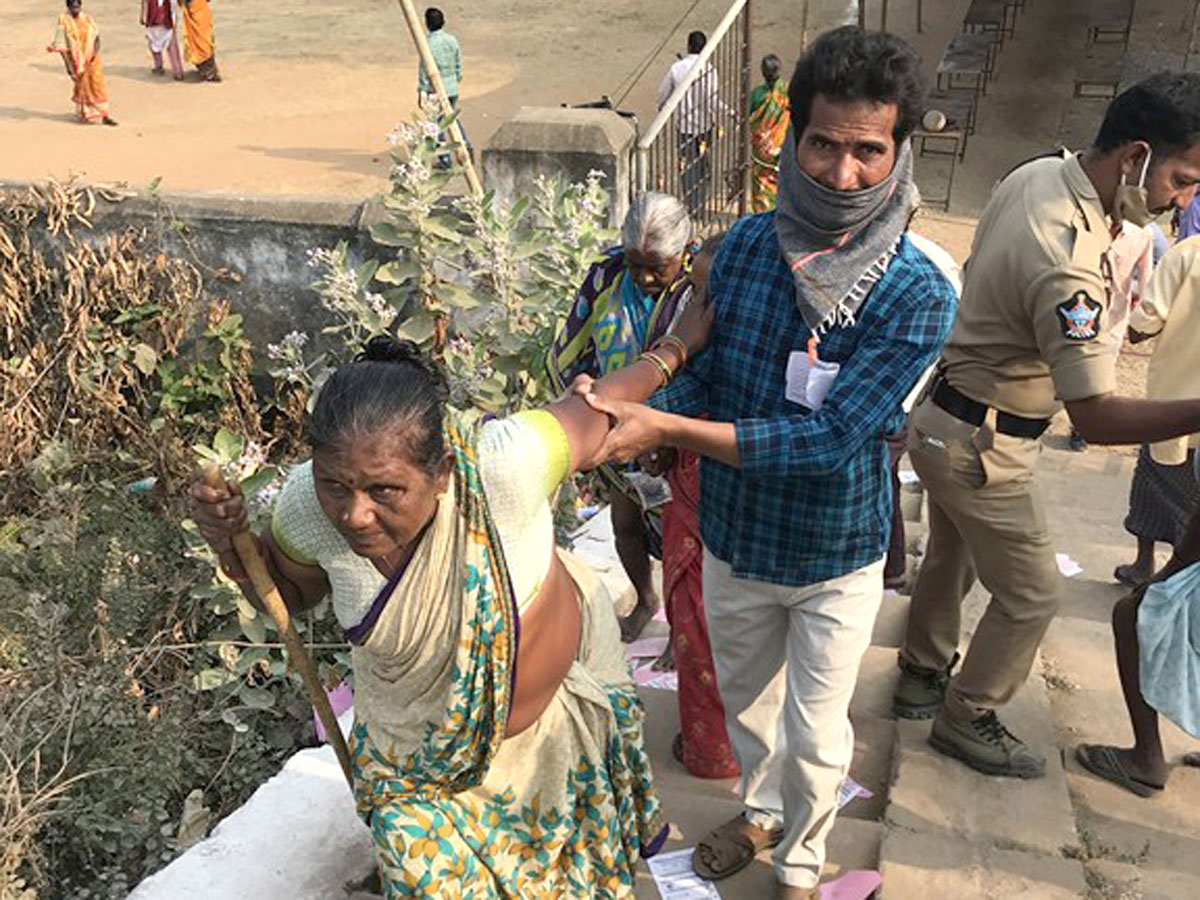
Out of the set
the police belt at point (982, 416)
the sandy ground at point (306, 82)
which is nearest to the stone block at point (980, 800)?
the police belt at point (982, 416)

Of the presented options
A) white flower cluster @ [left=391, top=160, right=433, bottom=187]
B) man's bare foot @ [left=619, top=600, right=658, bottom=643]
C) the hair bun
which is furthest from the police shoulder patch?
white flower cluster @ [left=391, top=160, right=433, bottom=187]

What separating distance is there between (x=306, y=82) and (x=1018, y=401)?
12.9 m

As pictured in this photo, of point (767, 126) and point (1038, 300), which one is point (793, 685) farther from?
point (767, 126)

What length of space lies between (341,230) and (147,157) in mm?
6686

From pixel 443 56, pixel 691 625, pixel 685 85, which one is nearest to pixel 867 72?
pixel 691 625

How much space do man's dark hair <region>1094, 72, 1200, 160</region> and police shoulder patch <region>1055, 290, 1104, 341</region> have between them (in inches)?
14.2

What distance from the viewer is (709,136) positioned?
23.1 feet

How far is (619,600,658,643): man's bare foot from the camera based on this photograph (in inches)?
160

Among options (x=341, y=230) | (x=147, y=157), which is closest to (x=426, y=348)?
(x=341, y=230)

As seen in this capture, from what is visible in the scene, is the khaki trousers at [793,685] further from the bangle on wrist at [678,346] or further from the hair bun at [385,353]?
the hair bun at [385,353]

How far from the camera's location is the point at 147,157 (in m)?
11.6

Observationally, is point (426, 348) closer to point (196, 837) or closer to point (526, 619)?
point (196, 837)

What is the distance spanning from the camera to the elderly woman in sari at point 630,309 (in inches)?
133

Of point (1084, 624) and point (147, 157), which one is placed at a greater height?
point (1084, 624)
